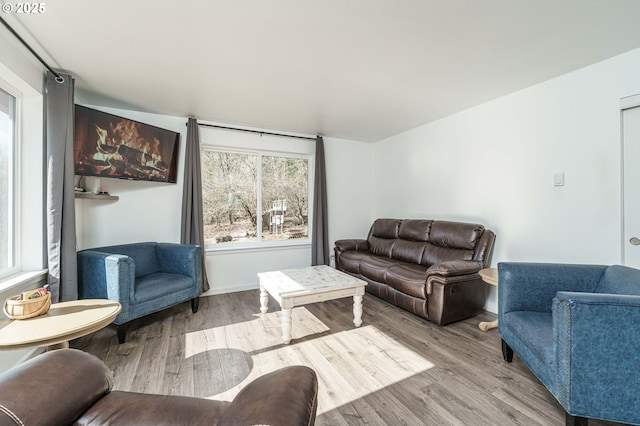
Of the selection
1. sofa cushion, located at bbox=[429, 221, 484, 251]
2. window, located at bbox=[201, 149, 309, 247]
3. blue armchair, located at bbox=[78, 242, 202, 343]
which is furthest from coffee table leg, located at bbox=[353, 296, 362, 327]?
window, located at bbox=[201, 149, 309, 247]

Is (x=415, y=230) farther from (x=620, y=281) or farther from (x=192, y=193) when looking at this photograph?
(x=192, y=193)

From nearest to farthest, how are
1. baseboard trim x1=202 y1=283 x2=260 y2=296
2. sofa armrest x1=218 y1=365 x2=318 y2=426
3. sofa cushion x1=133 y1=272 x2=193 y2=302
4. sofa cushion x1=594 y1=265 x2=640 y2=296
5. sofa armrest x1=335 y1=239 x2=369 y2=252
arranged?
sofa armrest x1=218 y1=365 x2=318 y2=426
sofa cushion x1=594 y1=265 x2=640 y2=296
sofa cushion x1=133 y1=272 x2=193 y2=302
baseboard trim x1=202 y1=283 x2=260 y2=296
sofa armrest x1=335 y1=239 x2=369 y2=252

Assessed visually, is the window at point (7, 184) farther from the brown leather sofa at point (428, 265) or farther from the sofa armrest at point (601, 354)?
the sofa armrest at point (601, 354)

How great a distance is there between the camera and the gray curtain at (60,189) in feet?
7.32

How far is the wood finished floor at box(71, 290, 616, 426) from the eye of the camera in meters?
1.58

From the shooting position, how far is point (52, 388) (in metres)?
0.84

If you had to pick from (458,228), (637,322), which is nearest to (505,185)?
(458,228)

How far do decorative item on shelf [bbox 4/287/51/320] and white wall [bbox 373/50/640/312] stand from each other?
3.98m

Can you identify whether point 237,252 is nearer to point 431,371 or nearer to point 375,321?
point 375,321

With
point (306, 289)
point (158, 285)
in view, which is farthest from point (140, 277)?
point (306, 289)

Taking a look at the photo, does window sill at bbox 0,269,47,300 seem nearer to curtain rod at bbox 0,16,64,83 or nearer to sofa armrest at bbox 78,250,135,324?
sofa armrest at bbox 78,250,135,324

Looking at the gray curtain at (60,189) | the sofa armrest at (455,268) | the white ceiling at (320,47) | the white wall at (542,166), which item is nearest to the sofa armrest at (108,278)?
the gray curtain at (60,189)

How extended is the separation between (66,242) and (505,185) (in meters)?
4.33

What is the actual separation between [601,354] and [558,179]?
1.81 meters
